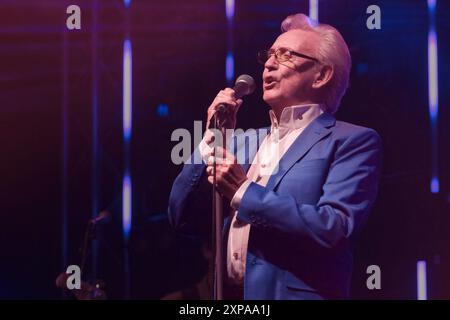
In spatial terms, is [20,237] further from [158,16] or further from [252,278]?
[252,278]

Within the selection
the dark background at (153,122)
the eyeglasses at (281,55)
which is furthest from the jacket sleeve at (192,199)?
the dark background at (153,122)

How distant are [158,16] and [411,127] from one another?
4.44 ft

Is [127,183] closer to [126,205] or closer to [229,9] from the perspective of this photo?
→ [126,205]

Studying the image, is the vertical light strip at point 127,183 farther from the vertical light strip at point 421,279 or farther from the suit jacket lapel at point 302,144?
the vertical light strip at point 421,279

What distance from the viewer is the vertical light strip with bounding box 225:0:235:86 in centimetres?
294

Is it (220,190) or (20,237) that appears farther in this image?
(20,237)

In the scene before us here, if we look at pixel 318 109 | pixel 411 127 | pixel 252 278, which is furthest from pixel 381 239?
pixel 252 278

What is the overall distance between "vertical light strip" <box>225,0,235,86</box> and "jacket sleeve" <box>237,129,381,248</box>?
3.49 feet

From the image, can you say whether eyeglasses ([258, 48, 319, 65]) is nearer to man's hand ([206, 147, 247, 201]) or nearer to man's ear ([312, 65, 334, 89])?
man's ear ([312, 65, 334, 89])

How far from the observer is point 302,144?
2.00 m

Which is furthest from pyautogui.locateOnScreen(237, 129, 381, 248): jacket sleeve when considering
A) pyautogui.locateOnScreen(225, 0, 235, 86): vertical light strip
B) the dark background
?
pyautogui.locateOnScreen(225, 0, 235, 86): vertical light strip

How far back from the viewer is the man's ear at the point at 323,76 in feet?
7.13

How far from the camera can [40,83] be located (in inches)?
123

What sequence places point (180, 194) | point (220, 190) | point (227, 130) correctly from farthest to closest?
point (180, 194) → point (227, 130) → point (220, 190)
